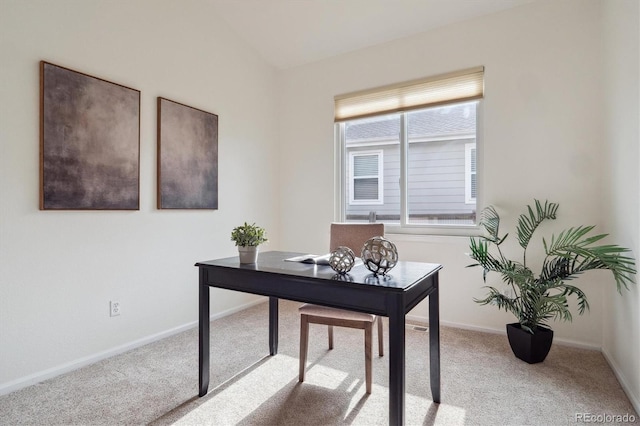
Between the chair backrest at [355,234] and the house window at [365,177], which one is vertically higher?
the house window at [365,177]

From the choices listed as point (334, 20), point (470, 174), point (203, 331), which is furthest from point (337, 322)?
point (334, 20)

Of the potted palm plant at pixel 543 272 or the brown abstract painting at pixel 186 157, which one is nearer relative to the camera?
the potted palm plant at pixel 543 272

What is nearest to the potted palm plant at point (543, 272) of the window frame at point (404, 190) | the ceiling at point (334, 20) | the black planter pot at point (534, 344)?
the black planter pot at point (534, 344)

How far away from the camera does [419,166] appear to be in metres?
3.30

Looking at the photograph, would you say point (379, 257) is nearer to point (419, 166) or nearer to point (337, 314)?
point (337, 314)

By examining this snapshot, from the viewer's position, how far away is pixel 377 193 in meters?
3.54

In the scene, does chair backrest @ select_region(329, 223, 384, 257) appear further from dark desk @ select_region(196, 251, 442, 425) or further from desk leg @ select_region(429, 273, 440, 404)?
desk leg @ select_region(429, 273, 440, 404)

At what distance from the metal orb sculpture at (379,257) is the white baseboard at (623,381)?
1537 mm

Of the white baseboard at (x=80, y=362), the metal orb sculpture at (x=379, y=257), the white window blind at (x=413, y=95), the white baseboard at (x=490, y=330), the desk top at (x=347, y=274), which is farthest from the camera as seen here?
the white window blind at (x=413, y=95)

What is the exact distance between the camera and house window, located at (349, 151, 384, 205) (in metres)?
3.53

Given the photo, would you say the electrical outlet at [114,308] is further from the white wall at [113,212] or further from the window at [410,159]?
the window at [410,159]

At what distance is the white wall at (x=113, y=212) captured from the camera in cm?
198

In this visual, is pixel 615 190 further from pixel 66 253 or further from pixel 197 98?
pixel 66 253

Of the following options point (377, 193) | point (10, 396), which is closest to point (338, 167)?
point (377, 193)
